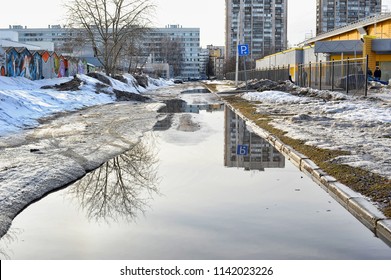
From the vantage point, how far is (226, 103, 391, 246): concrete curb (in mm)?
6066

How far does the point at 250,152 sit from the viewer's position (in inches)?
497

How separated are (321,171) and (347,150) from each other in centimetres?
205

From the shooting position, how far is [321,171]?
30.1ft

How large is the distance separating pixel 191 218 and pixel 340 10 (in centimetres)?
15234

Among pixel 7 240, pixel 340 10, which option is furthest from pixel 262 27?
pixel 7 240

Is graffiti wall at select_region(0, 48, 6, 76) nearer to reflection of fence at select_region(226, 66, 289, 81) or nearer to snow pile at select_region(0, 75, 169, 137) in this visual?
snow pile at select_region(0, 75, 169, 137)

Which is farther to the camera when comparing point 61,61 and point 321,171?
point 61,61

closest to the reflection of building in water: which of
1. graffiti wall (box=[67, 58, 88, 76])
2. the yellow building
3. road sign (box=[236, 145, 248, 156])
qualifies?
road sign (box=[236, 145, 248, 156])

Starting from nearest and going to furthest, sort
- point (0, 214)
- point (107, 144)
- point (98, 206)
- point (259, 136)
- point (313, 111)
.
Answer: point (0, 214)
point (98, 206)
point (107, 144)
point (259, 136)
point (313, 111)

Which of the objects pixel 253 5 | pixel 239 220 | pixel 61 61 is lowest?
pixel 239 220

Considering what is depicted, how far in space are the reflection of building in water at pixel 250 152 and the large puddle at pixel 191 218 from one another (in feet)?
0.28

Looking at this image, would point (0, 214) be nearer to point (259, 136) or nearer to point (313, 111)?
point (259, 136)

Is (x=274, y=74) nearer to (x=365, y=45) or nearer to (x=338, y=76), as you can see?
(x=365, y=45)

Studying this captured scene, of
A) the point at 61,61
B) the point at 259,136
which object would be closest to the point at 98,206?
the point at 259,136
